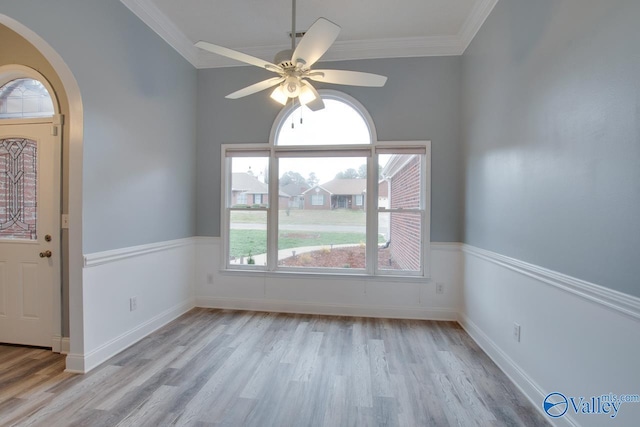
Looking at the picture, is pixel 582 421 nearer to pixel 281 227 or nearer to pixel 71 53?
pixel 281 227

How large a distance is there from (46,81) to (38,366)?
2.33 meters

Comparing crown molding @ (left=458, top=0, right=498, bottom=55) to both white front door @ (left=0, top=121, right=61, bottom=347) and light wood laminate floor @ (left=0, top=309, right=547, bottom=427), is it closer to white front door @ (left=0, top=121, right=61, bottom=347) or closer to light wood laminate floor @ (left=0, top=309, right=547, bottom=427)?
light wood laminate floor @ (left=0, top=309, right=547, bottom=427)

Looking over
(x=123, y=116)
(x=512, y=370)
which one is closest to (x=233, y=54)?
(x=123, y=116)

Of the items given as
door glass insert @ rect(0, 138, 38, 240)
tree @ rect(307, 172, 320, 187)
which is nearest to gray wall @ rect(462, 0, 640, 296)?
tree @ rect(307, 172, 320, 187)

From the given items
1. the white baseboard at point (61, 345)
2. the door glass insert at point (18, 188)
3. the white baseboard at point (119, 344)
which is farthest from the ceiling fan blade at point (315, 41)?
the white baseboard at point (61, 345)

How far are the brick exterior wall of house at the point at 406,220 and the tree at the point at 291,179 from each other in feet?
3.74

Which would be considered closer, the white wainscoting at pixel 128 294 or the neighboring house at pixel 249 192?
the white wainscoting at pixel 128 294

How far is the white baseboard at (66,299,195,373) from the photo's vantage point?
2.23 metres

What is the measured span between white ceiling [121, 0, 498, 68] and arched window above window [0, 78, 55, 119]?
1114mm

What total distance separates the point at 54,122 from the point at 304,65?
2194 millimetres

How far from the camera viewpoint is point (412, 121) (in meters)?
3.42

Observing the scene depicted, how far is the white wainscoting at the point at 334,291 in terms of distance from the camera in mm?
3396

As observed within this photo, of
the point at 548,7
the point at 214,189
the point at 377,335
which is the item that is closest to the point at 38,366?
the point at 214,189

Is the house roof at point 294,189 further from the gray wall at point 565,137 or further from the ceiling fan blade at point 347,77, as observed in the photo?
the gray wall at point 565,137
